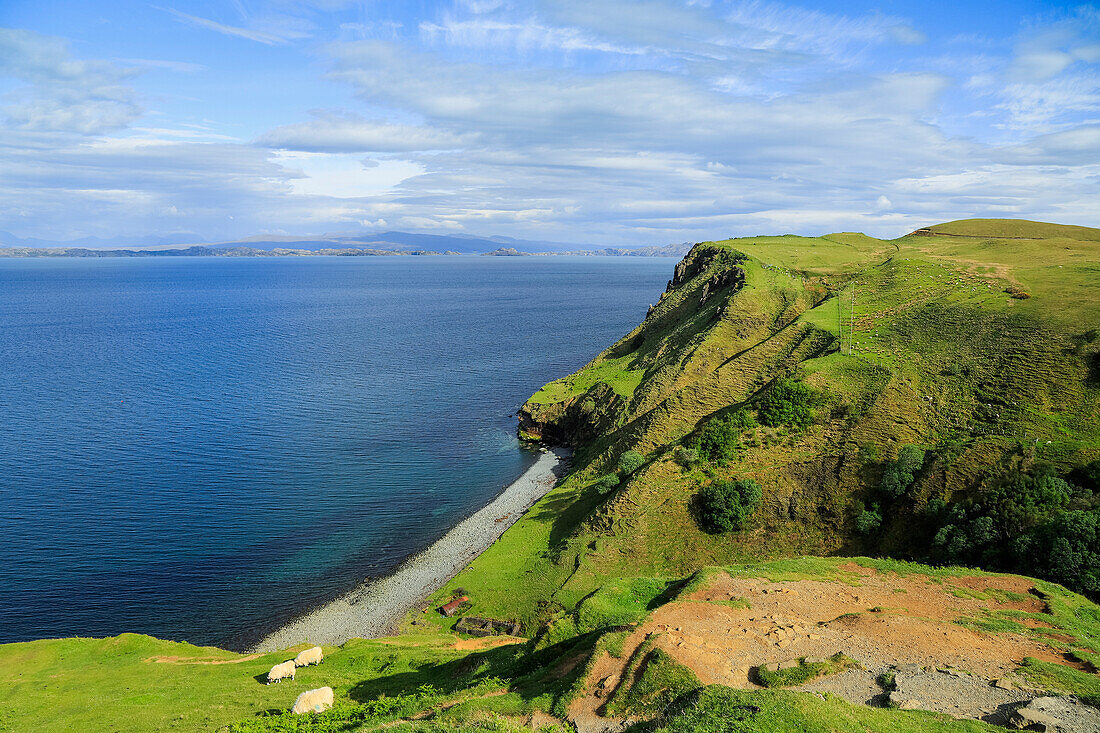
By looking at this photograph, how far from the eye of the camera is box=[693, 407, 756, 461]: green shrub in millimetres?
47812

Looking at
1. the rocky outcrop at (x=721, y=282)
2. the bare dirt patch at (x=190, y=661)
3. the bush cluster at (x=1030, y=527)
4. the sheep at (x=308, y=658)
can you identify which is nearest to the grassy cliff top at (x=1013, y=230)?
the rocky outcrop at (x=721, y=282)

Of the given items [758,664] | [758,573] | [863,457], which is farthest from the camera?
[863,457]

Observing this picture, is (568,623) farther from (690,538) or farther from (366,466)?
(366,466)

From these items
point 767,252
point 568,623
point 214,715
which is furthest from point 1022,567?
point 767,252

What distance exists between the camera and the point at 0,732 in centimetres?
2784

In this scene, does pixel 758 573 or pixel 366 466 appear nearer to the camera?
pixel 758 573

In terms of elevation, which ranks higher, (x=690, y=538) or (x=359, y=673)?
(x=690, y=538)

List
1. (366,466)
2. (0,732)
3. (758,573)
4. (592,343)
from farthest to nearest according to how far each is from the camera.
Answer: (592,343) → (366,466) → (758,573) → (0,732)

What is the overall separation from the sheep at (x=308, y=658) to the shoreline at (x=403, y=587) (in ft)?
26.8

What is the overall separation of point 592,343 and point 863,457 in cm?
9942

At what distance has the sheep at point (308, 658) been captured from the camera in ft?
113

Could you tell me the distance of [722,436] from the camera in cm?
4825

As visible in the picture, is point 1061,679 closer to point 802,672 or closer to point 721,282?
point 802,672

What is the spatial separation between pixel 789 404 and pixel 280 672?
136 ft
